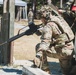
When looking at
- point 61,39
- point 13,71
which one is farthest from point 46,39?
point 13,71

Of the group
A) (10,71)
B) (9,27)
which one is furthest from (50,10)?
(9,27)

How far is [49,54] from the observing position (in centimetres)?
640

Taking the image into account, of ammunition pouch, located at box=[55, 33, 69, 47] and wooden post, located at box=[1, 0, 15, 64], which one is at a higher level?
ammunition pouch, located at box=[55, 33, 69, 47]

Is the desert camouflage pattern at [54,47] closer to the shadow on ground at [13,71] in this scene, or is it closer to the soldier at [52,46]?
the soldier at [52,46]

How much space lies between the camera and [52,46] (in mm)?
6105

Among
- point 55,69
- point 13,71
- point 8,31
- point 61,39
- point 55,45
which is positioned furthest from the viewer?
point 8,31

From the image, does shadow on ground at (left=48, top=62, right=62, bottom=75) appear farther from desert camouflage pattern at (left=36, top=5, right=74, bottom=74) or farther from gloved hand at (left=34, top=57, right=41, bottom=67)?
gloved hand at (left=34, top=57, right=41, bottom=67)

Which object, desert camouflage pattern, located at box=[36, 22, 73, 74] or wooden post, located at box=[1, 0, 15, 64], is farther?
wooden post, located at box=[1, 0, 15, 64]

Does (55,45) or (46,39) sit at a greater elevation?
(46,39)

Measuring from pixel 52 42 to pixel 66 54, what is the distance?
38cm

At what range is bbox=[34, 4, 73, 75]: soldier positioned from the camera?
5.44m

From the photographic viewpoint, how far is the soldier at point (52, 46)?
5.44 metres

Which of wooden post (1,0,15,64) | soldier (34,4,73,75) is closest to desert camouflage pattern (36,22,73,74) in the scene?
soldier (34,4,73,75)

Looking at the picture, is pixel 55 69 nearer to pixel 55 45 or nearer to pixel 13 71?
pixel 13 71
